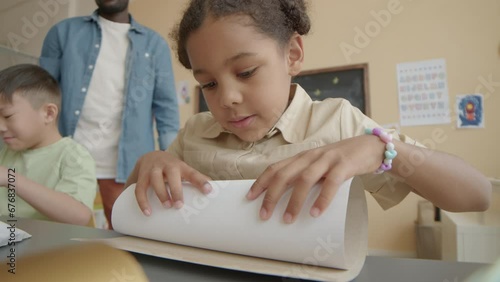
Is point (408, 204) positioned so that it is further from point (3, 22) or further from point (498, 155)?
point (3, 22)

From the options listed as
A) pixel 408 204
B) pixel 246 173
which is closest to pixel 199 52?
pixel 246 173

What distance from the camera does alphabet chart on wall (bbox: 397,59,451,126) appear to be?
7.56 feet

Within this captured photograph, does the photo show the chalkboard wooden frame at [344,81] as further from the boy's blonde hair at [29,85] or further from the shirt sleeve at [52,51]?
the boy's blonde hair at [29,85]

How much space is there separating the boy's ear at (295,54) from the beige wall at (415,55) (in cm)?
158

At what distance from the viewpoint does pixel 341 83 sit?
8.34 ft

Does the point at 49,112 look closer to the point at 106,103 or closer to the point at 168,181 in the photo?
the point at 106,103

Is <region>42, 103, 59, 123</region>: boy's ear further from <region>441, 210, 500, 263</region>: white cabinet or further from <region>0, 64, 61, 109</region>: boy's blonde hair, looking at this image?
<region>441, 210, 500, 263</region>: white cabinet

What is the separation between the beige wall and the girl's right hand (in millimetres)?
1853

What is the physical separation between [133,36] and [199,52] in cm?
107

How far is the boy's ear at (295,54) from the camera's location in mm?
679

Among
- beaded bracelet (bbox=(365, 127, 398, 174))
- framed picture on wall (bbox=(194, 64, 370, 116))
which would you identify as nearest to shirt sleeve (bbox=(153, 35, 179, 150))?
framed picture on wall (bbox=(194, 64, 370, 116))

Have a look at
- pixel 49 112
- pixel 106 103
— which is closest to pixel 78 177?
pixel 49 112

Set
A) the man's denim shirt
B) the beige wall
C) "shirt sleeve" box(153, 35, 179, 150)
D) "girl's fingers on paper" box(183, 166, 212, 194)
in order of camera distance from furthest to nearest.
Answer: the beige wall → "shirt sleeve" box(153, 35, 179, 150) → the man's denim shirt → "girl's fingers on paper" box(183, 166, 212, 194)

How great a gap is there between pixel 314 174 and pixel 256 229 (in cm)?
9
